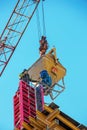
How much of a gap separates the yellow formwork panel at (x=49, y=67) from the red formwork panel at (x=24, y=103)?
3365mm

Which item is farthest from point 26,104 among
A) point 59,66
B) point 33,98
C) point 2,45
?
point 2,45

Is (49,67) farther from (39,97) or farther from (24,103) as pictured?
(24,103)

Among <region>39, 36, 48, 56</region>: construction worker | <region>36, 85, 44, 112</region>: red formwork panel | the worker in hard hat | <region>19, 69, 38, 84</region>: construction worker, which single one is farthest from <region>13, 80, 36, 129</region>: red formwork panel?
<region>39, 36, 48, 56</region>: construction worker

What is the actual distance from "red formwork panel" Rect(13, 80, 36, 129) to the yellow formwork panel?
3365 millimetres

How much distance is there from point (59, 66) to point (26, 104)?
32.3ft

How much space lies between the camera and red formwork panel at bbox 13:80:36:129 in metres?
36.6

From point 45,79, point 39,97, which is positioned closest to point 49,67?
point 45,79

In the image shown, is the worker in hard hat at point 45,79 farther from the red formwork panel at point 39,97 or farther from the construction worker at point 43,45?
the construction worker at point 43,45

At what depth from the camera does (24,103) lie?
38.2 m

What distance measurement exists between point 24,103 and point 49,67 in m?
8.20

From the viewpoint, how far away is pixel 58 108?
26812 millimetres

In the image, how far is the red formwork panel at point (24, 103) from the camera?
36562 millimetres

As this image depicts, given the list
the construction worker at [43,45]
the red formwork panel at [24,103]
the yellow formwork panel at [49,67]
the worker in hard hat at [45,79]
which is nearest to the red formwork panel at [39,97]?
the red formwork panel at [24,103]

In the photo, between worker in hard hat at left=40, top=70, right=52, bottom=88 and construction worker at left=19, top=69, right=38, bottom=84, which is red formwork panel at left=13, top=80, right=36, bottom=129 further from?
worker in hard hat at left=40, top=70, right=52, bottom=88
